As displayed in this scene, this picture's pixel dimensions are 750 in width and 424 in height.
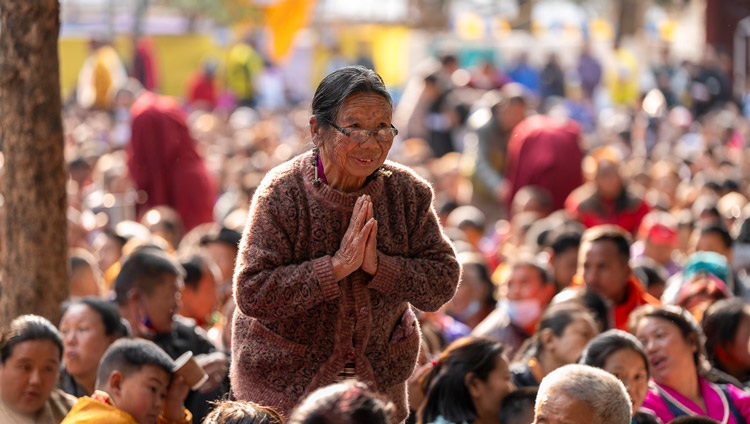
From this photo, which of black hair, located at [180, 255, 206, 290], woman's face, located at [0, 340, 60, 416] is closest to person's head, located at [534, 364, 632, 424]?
woman's face, located at [0, 340, 60, 416]

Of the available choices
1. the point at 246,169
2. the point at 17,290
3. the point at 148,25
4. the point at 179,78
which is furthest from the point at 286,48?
the point at 17,290

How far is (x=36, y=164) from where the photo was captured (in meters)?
6.78

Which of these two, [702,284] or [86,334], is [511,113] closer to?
[702,284]

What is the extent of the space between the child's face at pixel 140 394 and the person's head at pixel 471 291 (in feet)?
11.1

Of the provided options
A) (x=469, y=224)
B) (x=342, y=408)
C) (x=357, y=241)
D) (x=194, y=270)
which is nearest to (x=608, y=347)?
(x=357, y=241)

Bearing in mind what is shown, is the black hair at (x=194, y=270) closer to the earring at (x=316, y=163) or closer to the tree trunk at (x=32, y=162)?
the tree trunk at (x=32, y=162)

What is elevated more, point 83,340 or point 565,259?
point 83,340

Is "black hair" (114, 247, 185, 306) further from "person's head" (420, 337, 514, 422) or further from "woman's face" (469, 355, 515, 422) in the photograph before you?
"woman's face" (469, 355, 515, 422)

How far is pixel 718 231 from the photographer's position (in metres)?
9.84

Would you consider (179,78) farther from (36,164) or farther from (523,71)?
(36,164)

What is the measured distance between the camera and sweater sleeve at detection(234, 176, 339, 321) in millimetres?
4305

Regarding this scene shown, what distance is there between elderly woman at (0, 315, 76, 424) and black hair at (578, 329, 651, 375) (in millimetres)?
2179

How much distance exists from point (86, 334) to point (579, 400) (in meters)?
2.61

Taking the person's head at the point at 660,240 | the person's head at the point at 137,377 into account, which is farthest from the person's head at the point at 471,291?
the person's head at the point at 137,377
